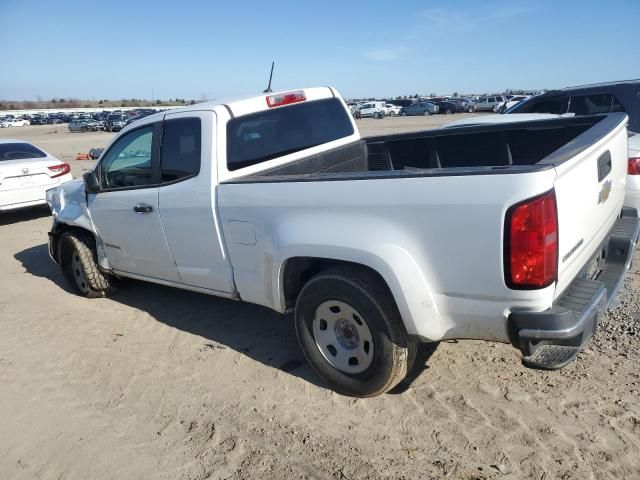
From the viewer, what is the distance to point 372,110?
51.6 m

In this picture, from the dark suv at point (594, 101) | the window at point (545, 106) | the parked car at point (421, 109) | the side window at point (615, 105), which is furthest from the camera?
the parked car at point (421, 109)

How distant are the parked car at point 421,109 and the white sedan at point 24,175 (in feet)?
144

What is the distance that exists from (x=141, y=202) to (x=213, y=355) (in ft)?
4.57

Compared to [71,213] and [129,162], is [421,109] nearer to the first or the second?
[71,213]

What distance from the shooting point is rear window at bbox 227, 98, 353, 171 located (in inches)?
151

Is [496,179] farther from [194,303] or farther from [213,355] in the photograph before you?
[194,303]

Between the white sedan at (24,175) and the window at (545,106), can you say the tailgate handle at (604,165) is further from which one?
the white sedan at (24,175)

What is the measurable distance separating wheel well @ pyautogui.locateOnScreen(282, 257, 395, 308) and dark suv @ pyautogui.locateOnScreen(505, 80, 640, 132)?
5466 mm

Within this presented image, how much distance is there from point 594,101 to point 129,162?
20.8 ft

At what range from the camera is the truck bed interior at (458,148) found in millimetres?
4020

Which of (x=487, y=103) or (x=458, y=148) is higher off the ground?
(x=458, y=148)

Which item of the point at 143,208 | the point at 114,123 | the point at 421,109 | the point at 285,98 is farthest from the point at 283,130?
the point at 421,109

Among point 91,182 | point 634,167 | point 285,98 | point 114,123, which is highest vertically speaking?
point 114,123

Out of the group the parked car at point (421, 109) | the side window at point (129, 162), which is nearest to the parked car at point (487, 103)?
the parked car at point (421, 109)
